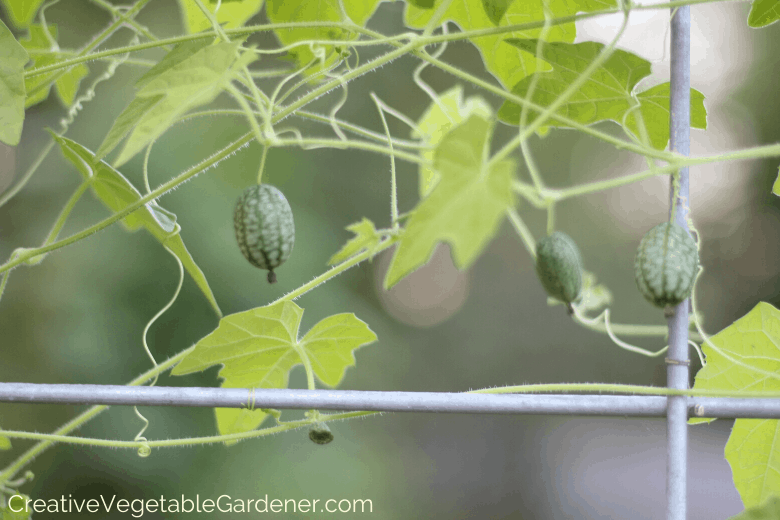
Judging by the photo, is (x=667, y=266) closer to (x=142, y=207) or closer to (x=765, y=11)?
(x=765, y=11)

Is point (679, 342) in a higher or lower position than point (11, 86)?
lower

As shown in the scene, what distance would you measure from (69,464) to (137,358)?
1.59 ft

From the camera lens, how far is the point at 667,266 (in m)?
0.31

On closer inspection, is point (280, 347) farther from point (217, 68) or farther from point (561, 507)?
point (561, 507)

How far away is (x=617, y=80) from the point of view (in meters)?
0.42

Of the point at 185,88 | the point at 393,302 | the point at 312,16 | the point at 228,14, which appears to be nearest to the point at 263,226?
the point at 185,88

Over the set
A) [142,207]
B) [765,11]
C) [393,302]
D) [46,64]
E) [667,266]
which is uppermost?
[393,302]

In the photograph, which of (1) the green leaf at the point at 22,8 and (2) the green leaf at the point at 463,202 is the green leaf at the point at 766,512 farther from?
(1) the green leaf at the point at 22,8

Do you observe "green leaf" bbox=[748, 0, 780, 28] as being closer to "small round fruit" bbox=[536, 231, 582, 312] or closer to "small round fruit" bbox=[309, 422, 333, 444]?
"small round fruit" bbox=[536, 231, 582, 312]

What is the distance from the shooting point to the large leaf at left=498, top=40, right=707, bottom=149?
41 cm

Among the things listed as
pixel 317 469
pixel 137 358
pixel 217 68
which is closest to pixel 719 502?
pixel 317 469

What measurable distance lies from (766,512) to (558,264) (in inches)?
5.8

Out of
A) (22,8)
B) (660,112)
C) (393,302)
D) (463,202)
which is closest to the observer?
(463,202)

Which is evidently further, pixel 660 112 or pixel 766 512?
pixel 660 112
